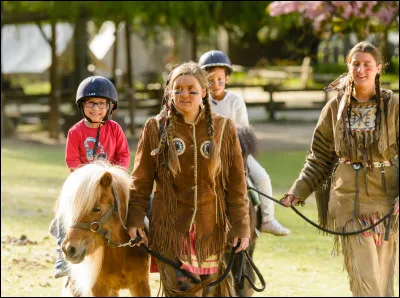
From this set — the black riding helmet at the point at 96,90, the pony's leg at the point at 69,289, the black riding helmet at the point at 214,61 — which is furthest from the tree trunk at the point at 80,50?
the pony's leg at the point at 69,289

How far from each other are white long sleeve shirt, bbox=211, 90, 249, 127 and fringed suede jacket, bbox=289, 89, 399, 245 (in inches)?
63.6

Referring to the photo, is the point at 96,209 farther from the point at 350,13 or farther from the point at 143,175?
the point at 350,13

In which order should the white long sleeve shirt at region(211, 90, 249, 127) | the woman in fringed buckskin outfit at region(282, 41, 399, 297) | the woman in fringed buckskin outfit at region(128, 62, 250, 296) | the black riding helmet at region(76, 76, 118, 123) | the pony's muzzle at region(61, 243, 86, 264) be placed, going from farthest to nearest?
the white long sleeve shirt at region(211, 90, 249, 127) → the black riding helmet at region(76, 76, 118, 123) → the woman in fringed buckskin outfit at region(282, 41, 399, 297) → the woman in fringed buckskin outfit at region(128, 62, 250, 296) → the pony's muzzle at region(61, 243, 86, 264)

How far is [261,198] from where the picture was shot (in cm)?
812

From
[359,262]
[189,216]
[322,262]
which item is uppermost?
[189,216]

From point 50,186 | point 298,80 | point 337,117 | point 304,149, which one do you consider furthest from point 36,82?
point 337,117

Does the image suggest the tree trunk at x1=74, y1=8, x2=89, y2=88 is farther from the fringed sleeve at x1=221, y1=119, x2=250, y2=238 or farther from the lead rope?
the fringed sleeve at x1=221, y1=119, x2=250, y2=238

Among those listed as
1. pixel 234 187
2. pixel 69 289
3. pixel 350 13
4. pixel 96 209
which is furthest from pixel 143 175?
pixel 350 13

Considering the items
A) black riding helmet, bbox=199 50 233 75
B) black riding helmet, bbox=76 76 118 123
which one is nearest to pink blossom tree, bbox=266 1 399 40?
black riding helmet, bbox=199 50 233 75

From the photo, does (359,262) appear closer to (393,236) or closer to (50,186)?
(393,236)

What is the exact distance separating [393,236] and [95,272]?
196 centimetres

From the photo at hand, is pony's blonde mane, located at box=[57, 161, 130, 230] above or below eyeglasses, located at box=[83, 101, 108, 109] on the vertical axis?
below

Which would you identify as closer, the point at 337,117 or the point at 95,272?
the point at 95,272

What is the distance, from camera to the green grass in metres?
9.57
